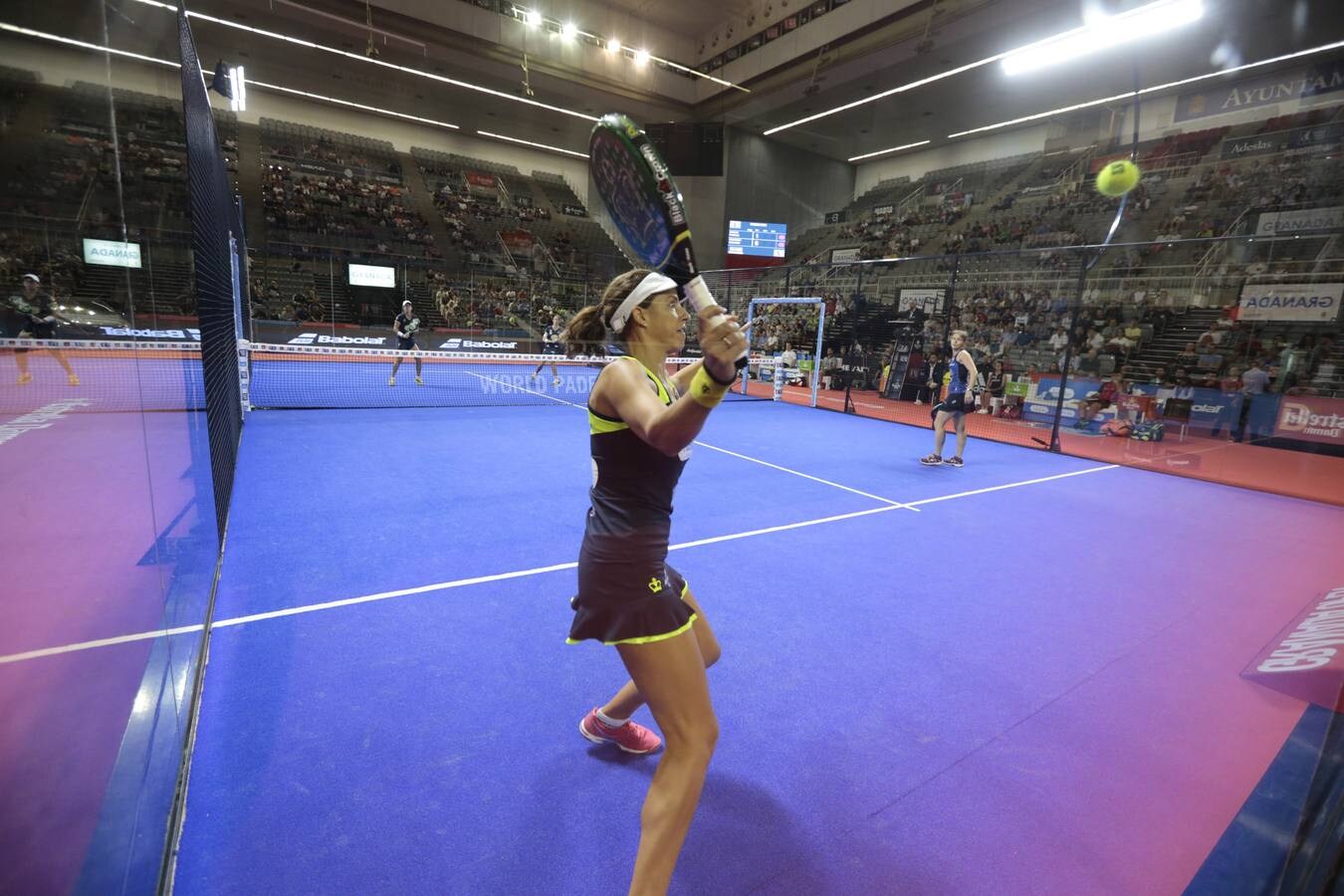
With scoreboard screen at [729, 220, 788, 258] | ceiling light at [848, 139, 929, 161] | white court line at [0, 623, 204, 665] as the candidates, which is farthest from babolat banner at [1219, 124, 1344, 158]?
white court line at [0, 623, 204, 665]

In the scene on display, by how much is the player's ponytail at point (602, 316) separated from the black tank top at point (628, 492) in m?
0.21

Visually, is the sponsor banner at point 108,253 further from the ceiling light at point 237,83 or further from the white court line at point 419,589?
the ceiling light at point 237,83

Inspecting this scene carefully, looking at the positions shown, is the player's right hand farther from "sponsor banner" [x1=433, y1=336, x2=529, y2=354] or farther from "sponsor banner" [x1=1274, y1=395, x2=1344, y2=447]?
"sponsor banner" [x1=433, y1=336, x2=529, y2=354]

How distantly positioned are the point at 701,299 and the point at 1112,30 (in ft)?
56.8

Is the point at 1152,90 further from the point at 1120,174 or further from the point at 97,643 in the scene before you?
the point at 97,643

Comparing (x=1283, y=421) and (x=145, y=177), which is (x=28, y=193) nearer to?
(x=145, y=177)

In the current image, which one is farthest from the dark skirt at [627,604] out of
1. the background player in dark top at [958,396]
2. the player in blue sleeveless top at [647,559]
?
the background player in dark top at [958,396]

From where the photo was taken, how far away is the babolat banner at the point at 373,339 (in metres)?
18.3

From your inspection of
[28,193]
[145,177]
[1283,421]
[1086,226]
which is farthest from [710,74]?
[28,193]

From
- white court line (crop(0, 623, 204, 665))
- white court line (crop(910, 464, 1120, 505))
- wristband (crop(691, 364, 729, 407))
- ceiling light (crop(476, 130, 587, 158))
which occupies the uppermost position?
ceiling light (crop(476, 130, 587, 158))

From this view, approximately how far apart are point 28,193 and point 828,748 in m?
2.90

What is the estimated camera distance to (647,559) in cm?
181

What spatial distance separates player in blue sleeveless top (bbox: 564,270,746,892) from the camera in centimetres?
164

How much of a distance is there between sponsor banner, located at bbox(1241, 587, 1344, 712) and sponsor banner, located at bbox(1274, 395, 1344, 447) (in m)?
8.17
